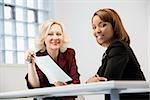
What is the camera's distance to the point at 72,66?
98.8 inches

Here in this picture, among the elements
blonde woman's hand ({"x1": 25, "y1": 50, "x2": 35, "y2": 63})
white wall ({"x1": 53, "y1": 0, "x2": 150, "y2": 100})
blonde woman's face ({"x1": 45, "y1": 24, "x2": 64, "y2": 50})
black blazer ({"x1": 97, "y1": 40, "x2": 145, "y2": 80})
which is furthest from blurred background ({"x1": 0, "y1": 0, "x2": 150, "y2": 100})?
black blazer ({"x1": 97, "y1": 40, "x2": 145, "y2": 80})

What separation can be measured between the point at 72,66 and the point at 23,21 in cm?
206

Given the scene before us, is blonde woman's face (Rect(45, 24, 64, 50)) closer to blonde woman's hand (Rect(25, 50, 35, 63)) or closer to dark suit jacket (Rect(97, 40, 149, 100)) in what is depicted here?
blonde woman's hand (Rect(25, 50, 35, 63))

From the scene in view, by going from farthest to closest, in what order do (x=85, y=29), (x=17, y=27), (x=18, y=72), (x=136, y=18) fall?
(x=136, y=18) → (x=85, y=29) → (x=17, y=27) → (x=18, y=72)

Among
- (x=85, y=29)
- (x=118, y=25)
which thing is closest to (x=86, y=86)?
(x=118, y=25)

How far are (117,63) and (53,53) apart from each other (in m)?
1.02

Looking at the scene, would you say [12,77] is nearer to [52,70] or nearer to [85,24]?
[85,24]

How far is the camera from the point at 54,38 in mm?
2533

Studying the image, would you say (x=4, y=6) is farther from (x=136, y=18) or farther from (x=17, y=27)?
(x=136, y=18)

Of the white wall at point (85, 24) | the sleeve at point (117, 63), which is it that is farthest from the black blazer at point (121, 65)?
the white wall at point (85, 24)

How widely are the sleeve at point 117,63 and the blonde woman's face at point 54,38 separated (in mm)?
964

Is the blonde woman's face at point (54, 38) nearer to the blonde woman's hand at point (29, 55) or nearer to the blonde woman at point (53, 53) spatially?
the blonde woman at point (53, 53)

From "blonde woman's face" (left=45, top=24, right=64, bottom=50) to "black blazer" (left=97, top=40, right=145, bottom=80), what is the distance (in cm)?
95

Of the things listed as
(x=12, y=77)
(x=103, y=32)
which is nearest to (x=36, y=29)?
(x=12, y=77)
